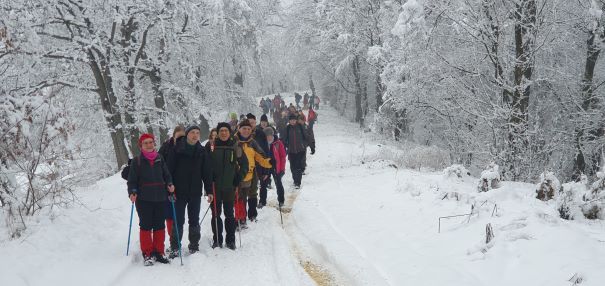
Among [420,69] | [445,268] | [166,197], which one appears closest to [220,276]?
[166,197]

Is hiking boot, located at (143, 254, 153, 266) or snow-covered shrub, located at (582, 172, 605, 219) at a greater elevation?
snow-covered shrub, located at (582, 172, 605, 219)

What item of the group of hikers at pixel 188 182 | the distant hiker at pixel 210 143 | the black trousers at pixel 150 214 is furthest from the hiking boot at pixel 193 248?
the distant hiker at pixel 210 143

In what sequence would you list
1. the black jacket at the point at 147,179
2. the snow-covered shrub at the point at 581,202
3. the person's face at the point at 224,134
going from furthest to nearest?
the person's face at the point at 224,134 → the snow-covered shrub at the point at 581,202 → the black jacket at the point at 147,179

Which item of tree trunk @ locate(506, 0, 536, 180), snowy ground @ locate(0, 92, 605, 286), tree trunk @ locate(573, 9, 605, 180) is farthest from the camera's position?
tree trunk @ locate(573, 9, 605, 180)

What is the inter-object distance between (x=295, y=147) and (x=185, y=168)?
5.43 metres

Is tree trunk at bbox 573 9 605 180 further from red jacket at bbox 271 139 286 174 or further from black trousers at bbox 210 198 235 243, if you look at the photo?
black trousers at bbox 210 198 235 243

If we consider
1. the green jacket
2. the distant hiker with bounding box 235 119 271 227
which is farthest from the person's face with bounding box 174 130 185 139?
the distant hiker with bounding box 235 119 271 227

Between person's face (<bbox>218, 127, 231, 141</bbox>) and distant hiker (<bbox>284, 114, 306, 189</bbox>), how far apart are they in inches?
192

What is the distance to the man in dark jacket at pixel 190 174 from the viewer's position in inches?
268

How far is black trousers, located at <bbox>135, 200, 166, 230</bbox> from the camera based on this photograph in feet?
20.7

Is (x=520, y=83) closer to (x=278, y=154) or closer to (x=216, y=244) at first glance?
(x=278, y=154)

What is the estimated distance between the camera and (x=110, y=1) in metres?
11.7

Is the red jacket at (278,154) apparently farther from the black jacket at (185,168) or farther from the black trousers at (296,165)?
the black jacket at (185,168)

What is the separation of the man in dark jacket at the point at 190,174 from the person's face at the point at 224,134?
36 cm
